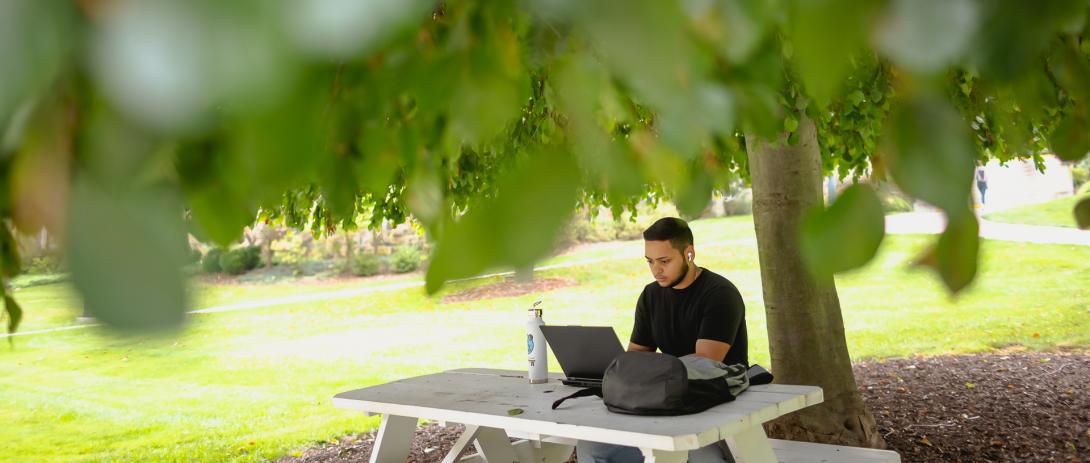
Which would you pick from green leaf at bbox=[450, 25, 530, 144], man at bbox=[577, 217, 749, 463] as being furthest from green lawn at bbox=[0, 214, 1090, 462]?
green leaf at bbox=[450, 25, 530, 144]

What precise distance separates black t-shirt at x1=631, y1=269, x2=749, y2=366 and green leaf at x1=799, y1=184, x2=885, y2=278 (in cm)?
294

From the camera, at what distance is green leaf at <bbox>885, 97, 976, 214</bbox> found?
1.43 feet

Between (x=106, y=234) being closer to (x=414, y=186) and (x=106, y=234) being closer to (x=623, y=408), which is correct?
(x=414, y=186)

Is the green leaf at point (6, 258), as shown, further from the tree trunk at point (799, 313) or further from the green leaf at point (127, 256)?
the tree trunk at point (799, 313)

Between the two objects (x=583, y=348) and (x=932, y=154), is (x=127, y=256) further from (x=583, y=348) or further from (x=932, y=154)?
(x=583, y=348)

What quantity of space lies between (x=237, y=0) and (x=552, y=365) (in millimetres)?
10488

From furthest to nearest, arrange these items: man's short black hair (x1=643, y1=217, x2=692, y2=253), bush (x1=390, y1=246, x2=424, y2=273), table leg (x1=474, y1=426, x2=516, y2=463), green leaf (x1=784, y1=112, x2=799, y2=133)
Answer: bush (x1=390, y1=246, x2=424, y2=273), table leg (x1=474, y1=426, x2=516, y2=463), man's short black hair (x1=643, y1=217, x2=692, y2=253), green leaf (x1=784, y1=112, x2=799, y2=133)

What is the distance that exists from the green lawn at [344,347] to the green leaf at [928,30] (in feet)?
23.5

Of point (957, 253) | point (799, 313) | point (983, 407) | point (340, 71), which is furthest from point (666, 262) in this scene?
point (983, 407)

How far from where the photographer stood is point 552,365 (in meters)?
10.6

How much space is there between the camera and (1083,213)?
87 centimetres

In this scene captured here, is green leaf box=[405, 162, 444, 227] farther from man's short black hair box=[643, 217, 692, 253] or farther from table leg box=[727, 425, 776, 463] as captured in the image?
man's short black hair box=[643, 217, 692, 253]

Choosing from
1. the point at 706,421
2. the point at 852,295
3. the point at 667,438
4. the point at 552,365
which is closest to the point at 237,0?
the point at 667,438

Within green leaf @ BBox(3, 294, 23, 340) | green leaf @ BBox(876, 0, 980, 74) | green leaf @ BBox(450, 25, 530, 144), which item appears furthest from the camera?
green leaf @ BBox(3, 294, 23, 340)
